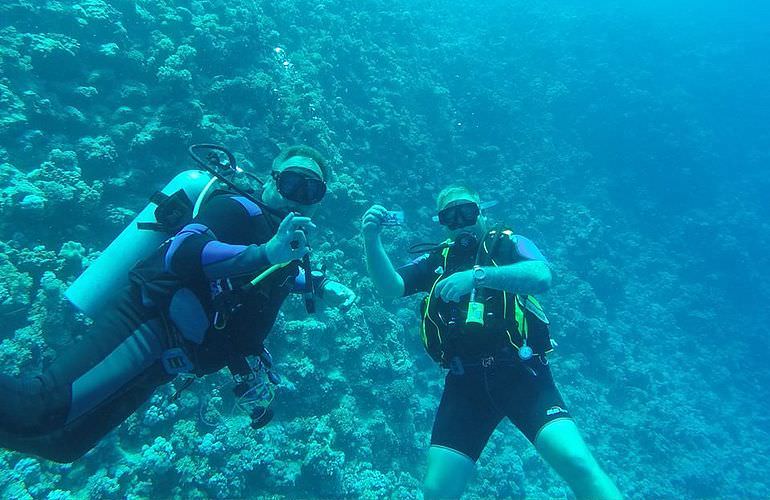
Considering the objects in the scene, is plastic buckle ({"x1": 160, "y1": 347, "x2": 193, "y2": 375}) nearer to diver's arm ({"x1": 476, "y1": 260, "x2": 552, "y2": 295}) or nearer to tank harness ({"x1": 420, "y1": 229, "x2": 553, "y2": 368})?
tank harness ({"x1": 420, "y1": 229, "x2": 553, "y2": 368})

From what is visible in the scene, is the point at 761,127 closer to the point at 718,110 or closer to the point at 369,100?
the point at 718,110

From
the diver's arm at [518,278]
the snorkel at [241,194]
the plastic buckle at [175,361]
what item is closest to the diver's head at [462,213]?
the diver's arm at [518,278]

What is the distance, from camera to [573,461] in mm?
2953

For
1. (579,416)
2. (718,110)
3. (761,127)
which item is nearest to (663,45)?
(718,110)

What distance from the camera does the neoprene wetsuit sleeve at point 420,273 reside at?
4109 millimetres

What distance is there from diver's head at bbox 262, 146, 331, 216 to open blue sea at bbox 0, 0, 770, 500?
150 cm

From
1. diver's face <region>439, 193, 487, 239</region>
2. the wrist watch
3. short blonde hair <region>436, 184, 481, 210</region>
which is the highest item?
short blonde hair <region>436, 184, 481, 210</region>

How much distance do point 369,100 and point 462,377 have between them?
13.3 meters

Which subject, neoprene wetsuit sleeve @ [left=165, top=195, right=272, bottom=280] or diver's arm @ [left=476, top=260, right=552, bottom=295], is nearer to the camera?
neoprene wetsuit sleeve @ [left=165, top=195, right=272, bottom=280]

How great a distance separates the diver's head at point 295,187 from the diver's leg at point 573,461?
269 centimetres

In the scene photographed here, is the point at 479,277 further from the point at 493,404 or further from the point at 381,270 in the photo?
the point at 493,404

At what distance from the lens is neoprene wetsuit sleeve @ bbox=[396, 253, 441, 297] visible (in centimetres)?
411

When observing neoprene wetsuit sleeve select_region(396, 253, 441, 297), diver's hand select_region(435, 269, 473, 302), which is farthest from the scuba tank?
neoprene wetsuit sleeve select_region(396, 253, 441, 297)

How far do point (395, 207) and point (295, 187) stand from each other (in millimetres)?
9615
